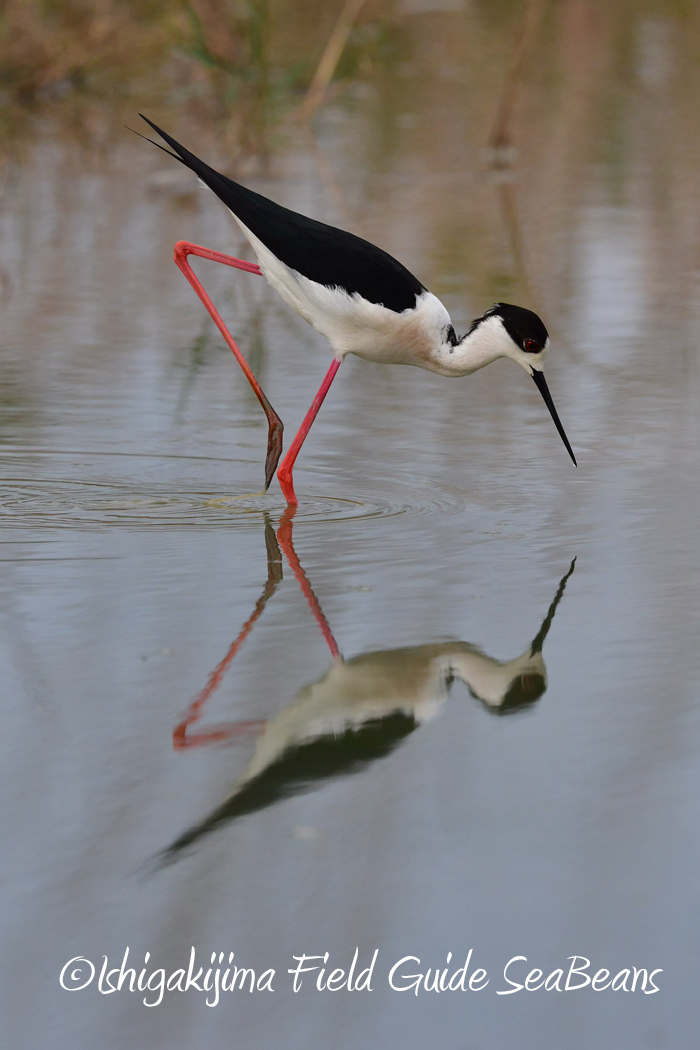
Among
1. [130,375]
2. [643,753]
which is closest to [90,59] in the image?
[130,375]

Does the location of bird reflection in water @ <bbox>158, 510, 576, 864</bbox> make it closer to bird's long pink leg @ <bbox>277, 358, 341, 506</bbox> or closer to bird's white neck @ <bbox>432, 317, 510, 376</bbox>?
bird's long pink leg @ <bbox>277, 358, 341, 506</bbox>

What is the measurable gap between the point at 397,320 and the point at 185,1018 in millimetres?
3087

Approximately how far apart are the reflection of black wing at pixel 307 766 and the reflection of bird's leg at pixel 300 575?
404 mm

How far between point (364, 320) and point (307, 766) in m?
2.35

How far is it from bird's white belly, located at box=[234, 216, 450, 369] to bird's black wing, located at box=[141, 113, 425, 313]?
0.09ft

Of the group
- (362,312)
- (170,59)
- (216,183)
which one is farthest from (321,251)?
(170,59)

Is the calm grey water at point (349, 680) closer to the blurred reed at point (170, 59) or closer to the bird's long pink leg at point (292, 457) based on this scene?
the bird's long pink leg at point (292, 457)

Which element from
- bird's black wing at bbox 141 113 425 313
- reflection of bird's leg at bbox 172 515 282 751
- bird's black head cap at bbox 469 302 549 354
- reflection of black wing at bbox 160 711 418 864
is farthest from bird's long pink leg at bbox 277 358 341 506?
reflection of black wing at bbox 160 711 418 864

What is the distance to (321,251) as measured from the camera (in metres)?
5.08

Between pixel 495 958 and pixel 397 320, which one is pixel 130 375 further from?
pixel 495 958

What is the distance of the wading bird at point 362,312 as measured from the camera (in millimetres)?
4965

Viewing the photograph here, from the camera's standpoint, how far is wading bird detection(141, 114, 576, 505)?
16.3 feet

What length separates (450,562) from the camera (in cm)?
414

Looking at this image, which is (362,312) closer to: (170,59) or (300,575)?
(300,575)
